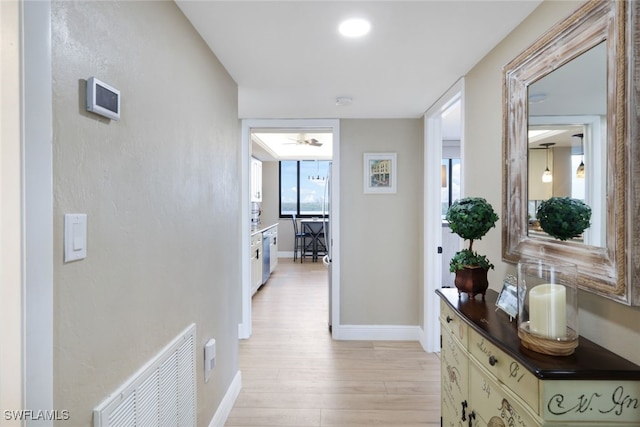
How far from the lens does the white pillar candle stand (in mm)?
1036

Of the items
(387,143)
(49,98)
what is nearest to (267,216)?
(387,143)

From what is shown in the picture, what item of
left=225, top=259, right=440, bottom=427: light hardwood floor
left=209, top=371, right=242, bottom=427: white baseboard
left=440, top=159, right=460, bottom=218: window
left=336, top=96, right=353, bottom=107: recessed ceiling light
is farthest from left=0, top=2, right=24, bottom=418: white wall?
left=440, top=159, right=460, bottom=218: window

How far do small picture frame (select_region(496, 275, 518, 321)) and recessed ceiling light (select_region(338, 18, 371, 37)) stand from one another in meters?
1.36

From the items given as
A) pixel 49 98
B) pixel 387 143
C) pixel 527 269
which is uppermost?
pixel 387 143

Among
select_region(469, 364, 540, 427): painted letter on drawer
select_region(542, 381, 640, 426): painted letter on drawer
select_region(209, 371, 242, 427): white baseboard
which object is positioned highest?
select_region(542, 381, 640, 426): painted letter on drawer

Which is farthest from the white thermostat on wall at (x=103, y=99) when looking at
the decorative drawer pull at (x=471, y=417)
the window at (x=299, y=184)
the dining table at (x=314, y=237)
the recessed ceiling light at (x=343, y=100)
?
the window at (x=299, y=184)

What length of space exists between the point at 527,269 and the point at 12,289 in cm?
150

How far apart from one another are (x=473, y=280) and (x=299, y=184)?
698 centimetres

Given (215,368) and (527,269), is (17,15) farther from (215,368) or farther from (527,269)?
(215,368)

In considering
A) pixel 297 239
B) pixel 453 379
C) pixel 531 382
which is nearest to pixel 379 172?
pixel 453 379

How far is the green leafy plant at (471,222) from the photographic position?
1.52m

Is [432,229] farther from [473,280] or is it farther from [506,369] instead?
Answer: [506,369]

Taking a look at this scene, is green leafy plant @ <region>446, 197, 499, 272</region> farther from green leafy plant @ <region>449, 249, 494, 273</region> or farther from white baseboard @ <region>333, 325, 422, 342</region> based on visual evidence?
white baseboard @ <region>333, 325, 422, 342</region>

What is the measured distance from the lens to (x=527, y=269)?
3.86 feet
